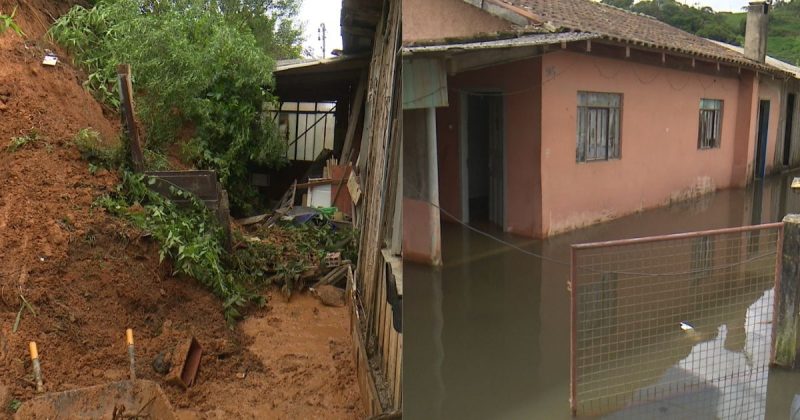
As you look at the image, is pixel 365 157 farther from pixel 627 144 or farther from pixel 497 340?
pixel 497 340

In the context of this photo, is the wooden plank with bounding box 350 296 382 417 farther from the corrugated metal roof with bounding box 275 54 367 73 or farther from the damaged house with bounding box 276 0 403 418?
the corrugated metal roof with bounding box 275 54 367 73

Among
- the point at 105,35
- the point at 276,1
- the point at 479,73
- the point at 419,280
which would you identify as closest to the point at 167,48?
the point at 105,35

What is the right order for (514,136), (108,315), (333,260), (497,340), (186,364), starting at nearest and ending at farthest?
(497,340) → (186,364) → (108,315) → (333,260) → (514,136)

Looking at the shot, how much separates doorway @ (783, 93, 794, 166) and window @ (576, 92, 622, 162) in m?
11.1

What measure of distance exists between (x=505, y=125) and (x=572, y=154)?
3.24 feet

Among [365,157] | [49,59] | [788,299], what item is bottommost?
[788,299]

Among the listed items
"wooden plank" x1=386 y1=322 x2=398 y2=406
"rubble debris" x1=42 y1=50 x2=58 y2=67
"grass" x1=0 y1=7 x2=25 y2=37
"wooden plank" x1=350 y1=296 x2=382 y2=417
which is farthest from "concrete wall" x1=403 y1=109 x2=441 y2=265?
"rubble debris" x1=42 y1=50 x2=58 y2=67

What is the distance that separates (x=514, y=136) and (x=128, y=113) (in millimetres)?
4643

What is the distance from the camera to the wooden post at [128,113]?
6.32m

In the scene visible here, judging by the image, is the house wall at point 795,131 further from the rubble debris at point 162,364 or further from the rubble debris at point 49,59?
the rubble debris at point 162,364

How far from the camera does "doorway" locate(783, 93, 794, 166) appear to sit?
56.5 feet

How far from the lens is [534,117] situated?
7.73 meters

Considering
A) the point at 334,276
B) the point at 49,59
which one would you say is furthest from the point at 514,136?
the point at 49,59

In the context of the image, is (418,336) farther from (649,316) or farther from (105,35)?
(105,35)
